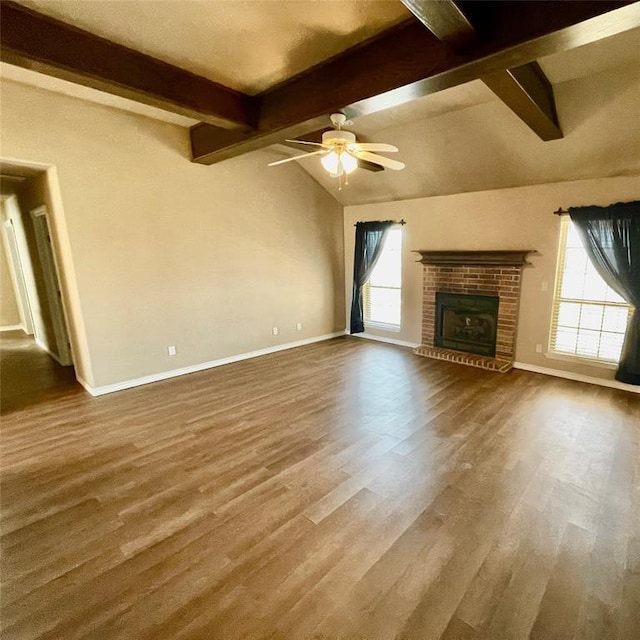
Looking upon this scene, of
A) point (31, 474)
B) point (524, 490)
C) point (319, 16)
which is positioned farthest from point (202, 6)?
point (524, 490)

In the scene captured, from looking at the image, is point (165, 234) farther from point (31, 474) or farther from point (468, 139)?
point (468, 139)

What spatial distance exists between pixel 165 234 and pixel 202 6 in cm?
268

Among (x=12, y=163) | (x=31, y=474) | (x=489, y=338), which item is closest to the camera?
(x=31, y=474)

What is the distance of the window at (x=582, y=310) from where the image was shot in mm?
4125

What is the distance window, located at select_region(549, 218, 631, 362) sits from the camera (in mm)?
4125

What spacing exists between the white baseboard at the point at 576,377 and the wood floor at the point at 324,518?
0.17 meters

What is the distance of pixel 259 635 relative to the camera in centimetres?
149

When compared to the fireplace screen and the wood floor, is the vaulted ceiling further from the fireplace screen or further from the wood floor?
the wood floor

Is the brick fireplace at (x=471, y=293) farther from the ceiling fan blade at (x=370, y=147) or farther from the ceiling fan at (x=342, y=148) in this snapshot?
the ceiling fan blade at (x=370, y=147)

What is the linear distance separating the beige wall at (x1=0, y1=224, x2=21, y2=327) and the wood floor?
18.0ft

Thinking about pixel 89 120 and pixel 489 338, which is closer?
pixel 89 120

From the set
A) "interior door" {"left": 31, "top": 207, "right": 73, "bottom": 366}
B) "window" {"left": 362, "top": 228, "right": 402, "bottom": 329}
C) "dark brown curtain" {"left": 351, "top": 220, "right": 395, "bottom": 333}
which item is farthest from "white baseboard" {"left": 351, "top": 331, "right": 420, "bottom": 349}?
"interior door" {"left": 31, "top": 207, "right": 73, "bottom": 366}

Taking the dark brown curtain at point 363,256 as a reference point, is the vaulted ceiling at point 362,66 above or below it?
above

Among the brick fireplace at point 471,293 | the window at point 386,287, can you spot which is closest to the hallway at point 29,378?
A: the window at point 386,287
